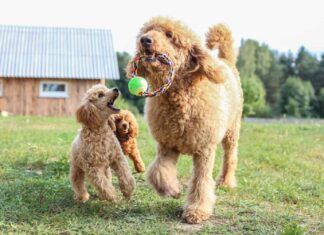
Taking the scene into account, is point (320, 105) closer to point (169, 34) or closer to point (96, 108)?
point (96, 108)

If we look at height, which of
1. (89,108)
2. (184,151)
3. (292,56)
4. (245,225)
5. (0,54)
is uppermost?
(292,56)

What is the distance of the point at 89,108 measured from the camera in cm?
519

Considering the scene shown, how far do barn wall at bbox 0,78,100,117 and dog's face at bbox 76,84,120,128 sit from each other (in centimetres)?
1875

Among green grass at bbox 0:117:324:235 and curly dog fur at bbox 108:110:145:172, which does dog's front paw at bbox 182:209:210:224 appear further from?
curly dog fur at bbox 108:110:145:172

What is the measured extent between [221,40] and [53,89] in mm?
18227

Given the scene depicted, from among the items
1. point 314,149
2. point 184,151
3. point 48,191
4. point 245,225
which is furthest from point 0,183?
point 314,149

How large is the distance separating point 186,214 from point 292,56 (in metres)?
58.8

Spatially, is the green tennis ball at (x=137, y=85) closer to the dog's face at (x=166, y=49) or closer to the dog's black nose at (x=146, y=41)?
the dog's face at (x=166, y=49)

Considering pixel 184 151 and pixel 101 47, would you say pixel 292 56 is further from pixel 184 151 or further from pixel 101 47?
pixel 184 151

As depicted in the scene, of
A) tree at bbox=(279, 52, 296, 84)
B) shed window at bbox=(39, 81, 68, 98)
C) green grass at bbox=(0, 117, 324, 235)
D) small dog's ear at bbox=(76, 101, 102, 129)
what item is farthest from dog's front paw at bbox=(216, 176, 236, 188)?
tree at bbox=(279, 52, 296, 84)

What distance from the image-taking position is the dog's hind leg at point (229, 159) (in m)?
6.63

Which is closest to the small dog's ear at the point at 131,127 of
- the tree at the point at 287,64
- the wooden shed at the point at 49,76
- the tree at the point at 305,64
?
the wooden shed at the point at 49,76

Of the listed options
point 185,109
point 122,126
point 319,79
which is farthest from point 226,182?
point 319,79

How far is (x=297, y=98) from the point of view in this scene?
160 feet
